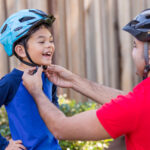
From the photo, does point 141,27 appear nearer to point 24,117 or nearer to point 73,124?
point 73,124

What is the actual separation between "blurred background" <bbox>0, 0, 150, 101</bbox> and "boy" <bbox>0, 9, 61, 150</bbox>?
250 cm

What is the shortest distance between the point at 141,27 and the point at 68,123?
87 cm

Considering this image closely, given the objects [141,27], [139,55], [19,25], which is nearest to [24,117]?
[19,25]

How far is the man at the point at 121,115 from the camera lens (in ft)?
6.70

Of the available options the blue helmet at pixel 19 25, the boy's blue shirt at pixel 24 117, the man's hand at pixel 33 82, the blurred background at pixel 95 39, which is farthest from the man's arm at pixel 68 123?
the blurred background at pixel 95 39

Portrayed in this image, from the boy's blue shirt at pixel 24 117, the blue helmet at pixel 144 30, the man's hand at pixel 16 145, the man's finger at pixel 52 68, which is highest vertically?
the blue helmet at pixel 144 30

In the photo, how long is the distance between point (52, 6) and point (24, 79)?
3.16 m

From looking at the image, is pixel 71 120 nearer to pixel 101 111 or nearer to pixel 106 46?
pixel 101 111

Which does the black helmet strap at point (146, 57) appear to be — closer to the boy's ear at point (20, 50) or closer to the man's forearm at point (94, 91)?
the man's forearm at point (94, 91)

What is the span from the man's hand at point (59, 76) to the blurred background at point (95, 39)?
2.36 metres

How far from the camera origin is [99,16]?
245 inches

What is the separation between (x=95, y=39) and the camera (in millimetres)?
6176

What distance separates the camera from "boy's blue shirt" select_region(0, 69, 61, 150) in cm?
254

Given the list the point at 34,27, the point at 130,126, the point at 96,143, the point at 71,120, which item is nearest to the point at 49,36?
the point at 34,27
